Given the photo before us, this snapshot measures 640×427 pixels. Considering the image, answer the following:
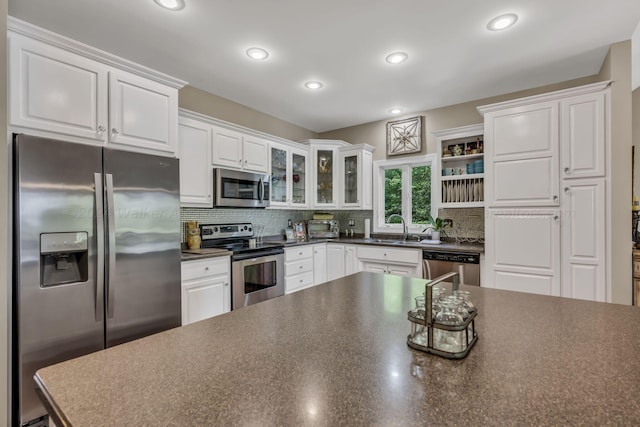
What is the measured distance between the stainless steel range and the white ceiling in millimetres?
1586

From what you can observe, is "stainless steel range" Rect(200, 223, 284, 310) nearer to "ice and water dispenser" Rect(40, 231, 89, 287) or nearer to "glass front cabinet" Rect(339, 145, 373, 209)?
"ice and water dispenser" Rect(40, 231, 89, 287)

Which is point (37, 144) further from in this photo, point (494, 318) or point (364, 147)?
point (364, 147)

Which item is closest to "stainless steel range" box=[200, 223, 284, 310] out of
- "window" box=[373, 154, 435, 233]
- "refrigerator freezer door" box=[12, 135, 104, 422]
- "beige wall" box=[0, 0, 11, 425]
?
"refrigerator freezer door" box=[12, 135, 104, 422]

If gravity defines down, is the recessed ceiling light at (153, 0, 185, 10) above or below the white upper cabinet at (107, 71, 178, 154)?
above

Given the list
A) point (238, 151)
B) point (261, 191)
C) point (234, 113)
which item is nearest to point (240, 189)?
point (261, 191)

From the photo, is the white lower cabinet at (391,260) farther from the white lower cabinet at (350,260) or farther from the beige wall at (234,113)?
the beige wall at (234,113)

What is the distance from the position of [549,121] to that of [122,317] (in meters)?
3.75

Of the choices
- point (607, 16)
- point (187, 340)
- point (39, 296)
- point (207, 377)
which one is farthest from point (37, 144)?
point (607, 16)

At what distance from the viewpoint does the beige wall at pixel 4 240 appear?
5.14ft

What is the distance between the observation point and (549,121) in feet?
8.95

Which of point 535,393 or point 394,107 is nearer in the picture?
point 535,393

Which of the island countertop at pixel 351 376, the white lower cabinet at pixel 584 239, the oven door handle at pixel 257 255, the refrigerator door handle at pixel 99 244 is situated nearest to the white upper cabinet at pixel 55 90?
the refrigerator door handle at pixel 99 244

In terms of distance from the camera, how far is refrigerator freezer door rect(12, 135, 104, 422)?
1608 millimetres

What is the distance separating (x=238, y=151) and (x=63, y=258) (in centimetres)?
192
